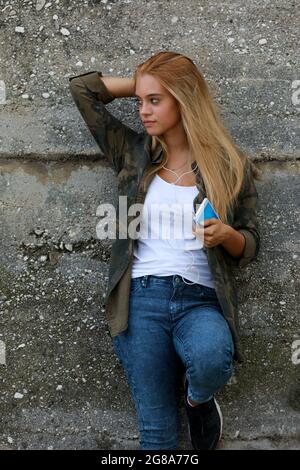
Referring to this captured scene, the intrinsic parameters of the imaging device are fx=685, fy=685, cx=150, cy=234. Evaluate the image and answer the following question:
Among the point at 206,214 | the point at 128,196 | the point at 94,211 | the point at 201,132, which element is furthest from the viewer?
the point at 94,211

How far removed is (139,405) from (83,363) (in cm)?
41

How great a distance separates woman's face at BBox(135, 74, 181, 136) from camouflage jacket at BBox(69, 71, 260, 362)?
15cm

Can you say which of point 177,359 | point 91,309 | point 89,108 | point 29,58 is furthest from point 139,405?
point 29,58

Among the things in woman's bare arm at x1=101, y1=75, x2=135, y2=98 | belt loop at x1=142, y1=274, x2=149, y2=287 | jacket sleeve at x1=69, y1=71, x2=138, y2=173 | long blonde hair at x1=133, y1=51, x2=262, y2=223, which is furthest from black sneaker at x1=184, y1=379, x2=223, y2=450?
woman's bare arm at x1=101, y1=75, x2=135, y2=98

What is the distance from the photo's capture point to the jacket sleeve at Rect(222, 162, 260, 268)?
272cm

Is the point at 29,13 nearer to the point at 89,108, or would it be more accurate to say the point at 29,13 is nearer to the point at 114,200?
the point at 89,108

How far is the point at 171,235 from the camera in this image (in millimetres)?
2631

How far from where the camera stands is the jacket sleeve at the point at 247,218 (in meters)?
2.72

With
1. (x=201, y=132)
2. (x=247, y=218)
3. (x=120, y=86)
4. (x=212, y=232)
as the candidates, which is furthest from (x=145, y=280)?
(x=120, y=86)

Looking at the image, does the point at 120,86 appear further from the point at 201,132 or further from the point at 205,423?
the point at 205,423

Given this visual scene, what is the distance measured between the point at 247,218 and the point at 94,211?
68cm

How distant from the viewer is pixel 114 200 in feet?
9.76

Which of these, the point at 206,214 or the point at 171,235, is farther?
the point at 171,235

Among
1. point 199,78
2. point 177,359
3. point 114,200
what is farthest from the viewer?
point 114,200
